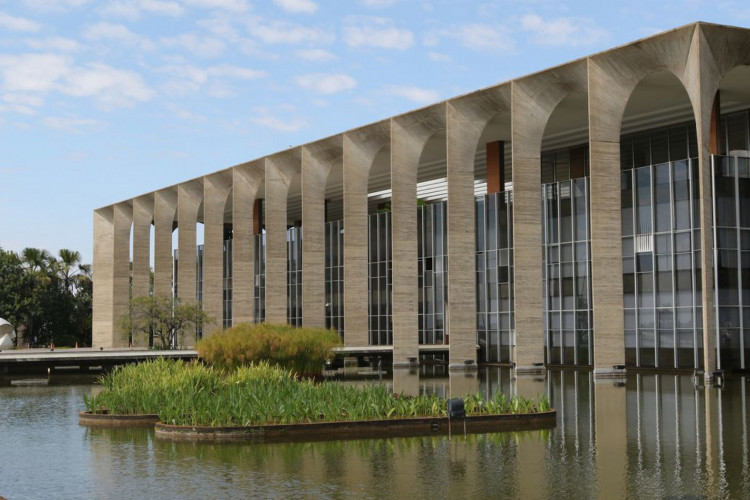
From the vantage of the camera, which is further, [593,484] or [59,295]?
[59,295]

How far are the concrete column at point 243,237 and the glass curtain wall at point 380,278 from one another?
7.46 meters

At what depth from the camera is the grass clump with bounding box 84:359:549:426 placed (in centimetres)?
1712

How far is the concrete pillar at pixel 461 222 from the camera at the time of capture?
41.0 metres

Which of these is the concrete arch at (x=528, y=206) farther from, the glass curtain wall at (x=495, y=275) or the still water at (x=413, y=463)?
the still water at (x=413, y=463)

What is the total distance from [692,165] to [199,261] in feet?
157

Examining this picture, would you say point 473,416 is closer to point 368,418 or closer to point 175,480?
point 368,418

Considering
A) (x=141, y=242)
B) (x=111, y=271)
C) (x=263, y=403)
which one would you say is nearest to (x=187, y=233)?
(x=141, y=242)

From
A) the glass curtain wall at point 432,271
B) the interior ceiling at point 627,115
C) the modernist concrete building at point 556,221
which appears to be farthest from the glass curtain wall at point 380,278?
the interior ceiling at point 627,115

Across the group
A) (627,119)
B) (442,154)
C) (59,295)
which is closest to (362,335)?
(442,154)

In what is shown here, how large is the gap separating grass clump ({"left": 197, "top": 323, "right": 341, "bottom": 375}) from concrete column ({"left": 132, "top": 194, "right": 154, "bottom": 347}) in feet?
131

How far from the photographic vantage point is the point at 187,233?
65.5 meters

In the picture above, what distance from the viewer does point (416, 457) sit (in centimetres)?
1436

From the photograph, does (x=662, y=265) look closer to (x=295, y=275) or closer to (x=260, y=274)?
(x=295, y=275)

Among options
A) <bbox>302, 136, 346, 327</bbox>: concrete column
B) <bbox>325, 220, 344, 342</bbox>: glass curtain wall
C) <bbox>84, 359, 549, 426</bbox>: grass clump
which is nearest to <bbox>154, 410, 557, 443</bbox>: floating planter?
<bbox>84, 359, 549, 426</bbox>: grass clump
